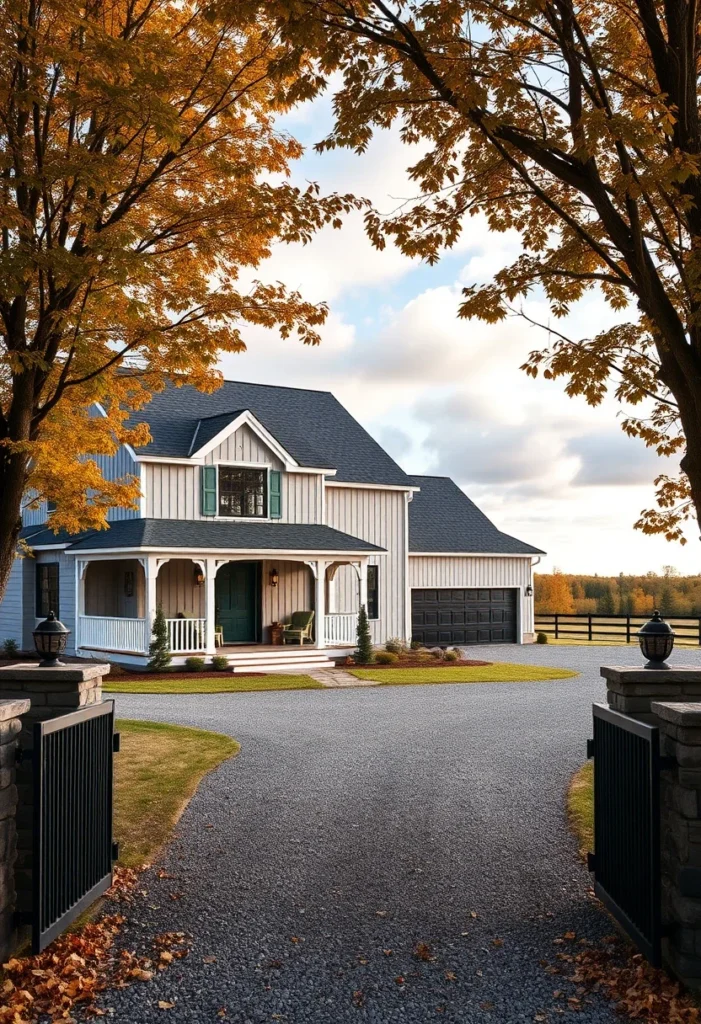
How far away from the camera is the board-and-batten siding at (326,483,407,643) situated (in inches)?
1109

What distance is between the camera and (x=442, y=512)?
112 ft

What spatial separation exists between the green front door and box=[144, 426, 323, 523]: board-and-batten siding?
1.70 m

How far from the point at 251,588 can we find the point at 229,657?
3.60 meters

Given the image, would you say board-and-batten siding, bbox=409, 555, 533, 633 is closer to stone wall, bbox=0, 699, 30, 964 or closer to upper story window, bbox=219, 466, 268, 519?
upper story window, bbox=219, 466, 268, 519

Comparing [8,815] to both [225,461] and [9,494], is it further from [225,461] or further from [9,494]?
[225,461]

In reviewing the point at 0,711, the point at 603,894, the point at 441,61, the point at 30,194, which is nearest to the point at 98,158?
the point at 30,194

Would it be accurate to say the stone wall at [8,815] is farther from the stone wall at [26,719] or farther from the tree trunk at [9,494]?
the tree trunk at [9,494]

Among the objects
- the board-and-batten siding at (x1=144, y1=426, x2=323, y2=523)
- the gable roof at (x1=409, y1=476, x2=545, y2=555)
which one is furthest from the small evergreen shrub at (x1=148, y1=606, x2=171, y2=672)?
the gable roof at (x1=409, y1=476, x2=545, y2=555)

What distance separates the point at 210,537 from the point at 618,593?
3942cm

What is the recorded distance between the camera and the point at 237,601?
25.9 m

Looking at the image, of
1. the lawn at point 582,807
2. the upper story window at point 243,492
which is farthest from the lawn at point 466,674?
the lawn at point 582,807

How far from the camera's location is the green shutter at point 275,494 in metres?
26.0

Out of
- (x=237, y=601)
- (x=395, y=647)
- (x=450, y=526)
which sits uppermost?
(x=450, y=526)

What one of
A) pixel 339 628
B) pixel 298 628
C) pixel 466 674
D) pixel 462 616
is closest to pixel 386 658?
pixel 339 628
